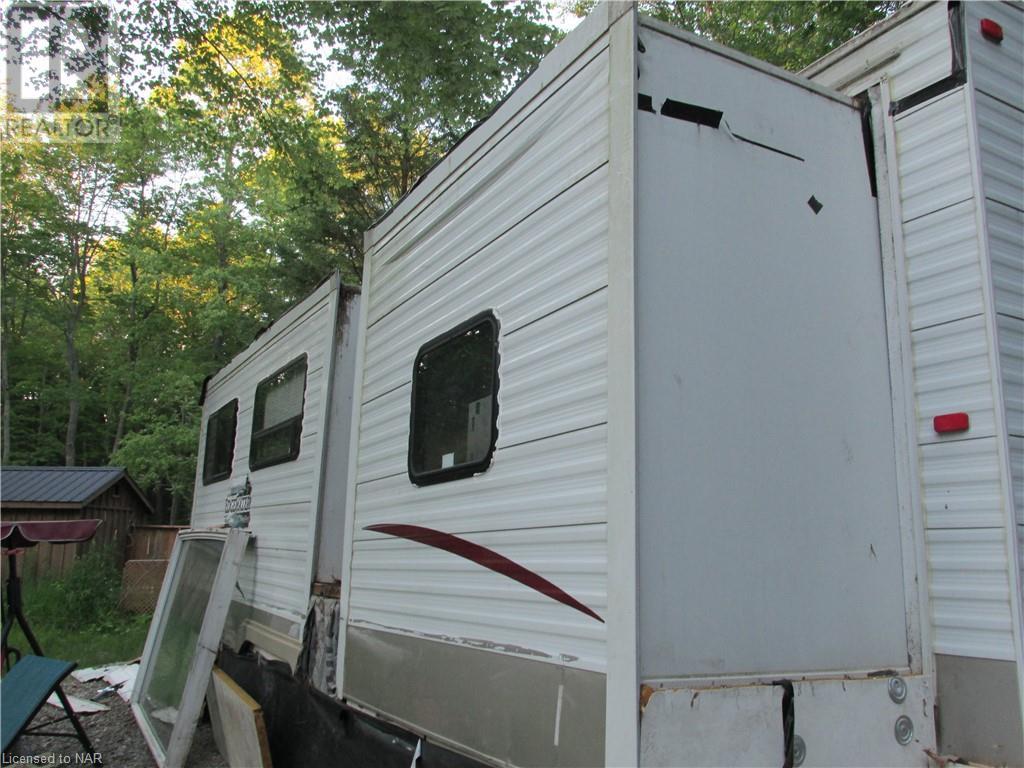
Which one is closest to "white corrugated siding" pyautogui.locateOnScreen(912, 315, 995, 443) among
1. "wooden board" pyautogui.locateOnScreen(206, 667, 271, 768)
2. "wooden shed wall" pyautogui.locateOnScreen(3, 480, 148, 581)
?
"wooden board" pyautogui.locateOnScreen(206, 667, 271, 768)

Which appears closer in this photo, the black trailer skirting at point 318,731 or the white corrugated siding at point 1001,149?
the white corrugated siding at point 1001,149

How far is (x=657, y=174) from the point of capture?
2.29m

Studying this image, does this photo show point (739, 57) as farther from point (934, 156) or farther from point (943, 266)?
point (943, 266)

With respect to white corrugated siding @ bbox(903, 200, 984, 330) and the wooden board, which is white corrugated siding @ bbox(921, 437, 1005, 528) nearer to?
white corrugated siding @ bbox(903, 200, 984, 330)

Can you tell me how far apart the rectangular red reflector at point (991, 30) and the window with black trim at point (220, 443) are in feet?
19.0

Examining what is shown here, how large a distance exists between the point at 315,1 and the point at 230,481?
5155 millimetres

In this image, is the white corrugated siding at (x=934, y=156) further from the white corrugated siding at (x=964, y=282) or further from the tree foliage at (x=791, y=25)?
the tree foliage at (x=791, y=25)

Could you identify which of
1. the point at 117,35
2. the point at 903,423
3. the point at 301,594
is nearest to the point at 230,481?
the point at 301,594

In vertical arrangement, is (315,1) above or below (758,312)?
above

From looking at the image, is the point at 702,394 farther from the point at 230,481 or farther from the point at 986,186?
the point at 230,481

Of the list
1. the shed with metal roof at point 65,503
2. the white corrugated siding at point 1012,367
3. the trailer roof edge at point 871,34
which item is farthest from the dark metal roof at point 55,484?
the white corrugated siding at point 1012,367

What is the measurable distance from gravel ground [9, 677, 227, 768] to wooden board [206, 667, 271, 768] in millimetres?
232

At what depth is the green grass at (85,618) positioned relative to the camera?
28.6 feet

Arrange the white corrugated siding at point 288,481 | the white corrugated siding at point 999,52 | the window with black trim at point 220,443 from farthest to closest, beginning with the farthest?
the window with black trim at point 220,443, the white corrugated siding at point 288,481, the white corrugated siding at point 999,52
